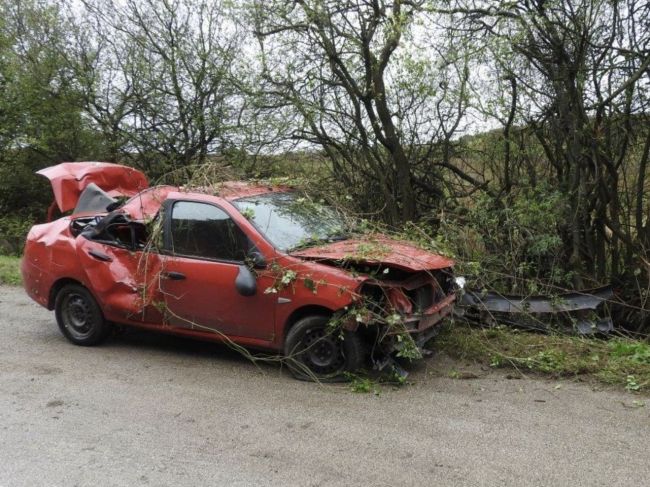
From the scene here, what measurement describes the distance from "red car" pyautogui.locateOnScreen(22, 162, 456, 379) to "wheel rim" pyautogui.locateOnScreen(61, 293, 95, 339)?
0.01 meters

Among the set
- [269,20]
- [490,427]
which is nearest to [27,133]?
[269,20]

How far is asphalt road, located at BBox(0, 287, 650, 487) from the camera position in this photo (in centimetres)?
366

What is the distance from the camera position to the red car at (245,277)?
17.0 ft

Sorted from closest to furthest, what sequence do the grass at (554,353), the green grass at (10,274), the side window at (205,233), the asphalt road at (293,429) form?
1. the asphalt road at (293,429)
2. the grass at (554,353)
3. the side window at (205,233)
4. the green grass at (10,274)

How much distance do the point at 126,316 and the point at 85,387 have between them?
1.11 m

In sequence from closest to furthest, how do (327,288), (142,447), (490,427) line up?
(142,447) < (490,427) < (327,288)

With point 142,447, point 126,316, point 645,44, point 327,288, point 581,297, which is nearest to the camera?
point 142,447

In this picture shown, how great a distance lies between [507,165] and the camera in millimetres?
9938

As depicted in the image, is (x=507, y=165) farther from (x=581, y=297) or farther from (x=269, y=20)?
(x=269, y=20)

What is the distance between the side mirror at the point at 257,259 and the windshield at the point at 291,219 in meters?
0.18

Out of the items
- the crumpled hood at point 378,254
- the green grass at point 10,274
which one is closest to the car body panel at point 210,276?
the crumpled hood at point 378,254

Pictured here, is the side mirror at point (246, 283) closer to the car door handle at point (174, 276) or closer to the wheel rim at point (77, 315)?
the car door handle at point (174, 276)

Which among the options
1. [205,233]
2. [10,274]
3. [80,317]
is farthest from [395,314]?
[10,274]

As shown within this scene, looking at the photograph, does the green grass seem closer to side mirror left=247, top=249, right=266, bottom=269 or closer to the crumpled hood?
side mirror left=247, top=249, right=266, bottom=269
